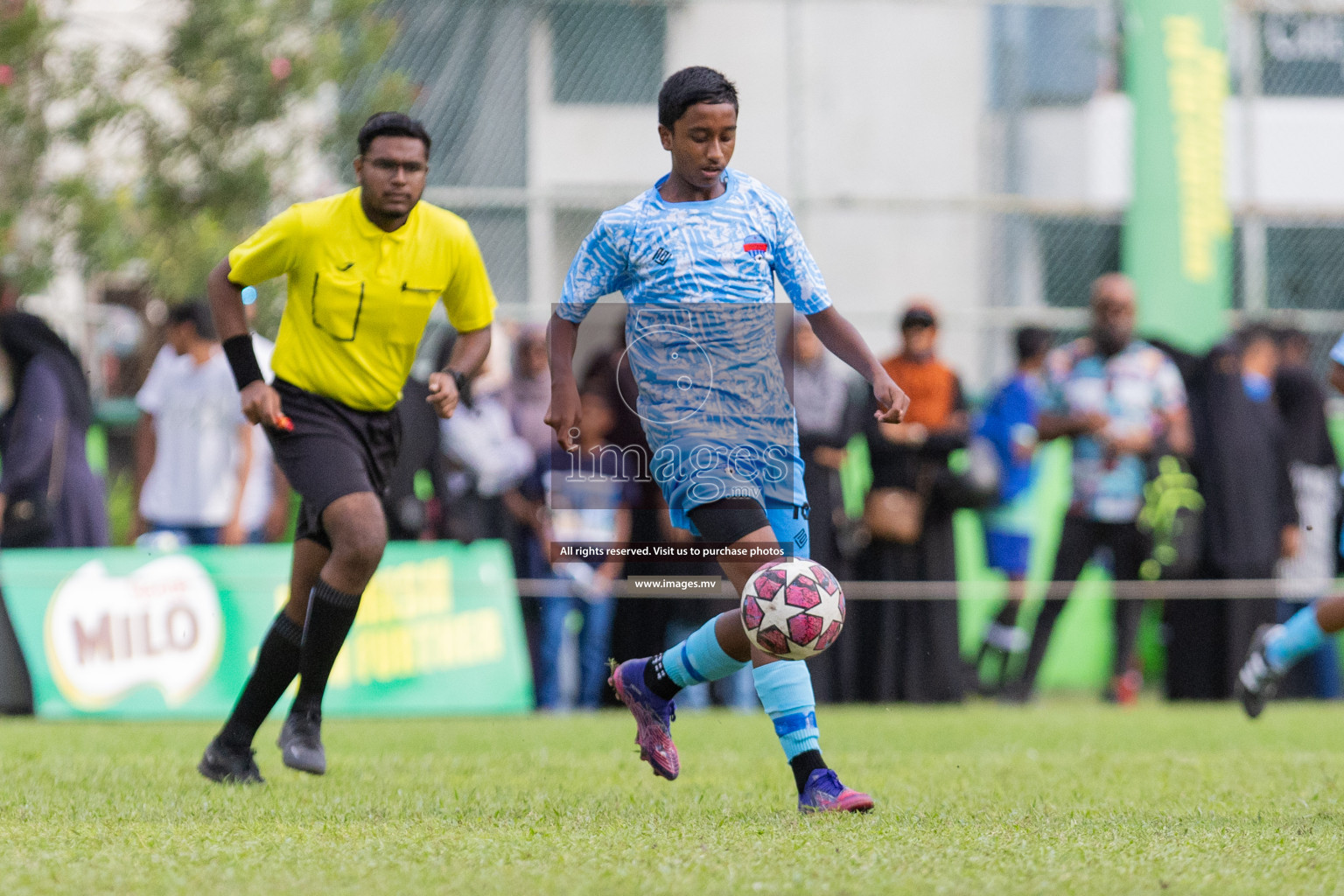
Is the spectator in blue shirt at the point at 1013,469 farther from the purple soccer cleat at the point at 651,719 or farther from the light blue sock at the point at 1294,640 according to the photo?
the purple soccer cleat at the point at 651,719

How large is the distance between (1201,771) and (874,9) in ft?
31.3

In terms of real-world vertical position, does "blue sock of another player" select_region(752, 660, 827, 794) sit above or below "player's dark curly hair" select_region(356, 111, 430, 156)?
below

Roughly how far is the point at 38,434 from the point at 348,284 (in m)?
5.17

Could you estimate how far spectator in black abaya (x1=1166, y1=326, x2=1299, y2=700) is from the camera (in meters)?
12.4

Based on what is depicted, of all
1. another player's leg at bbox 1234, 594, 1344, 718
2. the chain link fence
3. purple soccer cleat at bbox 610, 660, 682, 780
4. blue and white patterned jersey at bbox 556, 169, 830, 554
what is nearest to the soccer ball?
blue and white patterned jersey at bbox 556, 169, 830, 554

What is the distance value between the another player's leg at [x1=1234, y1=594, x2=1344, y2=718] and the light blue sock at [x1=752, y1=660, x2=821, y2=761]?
10.2ft

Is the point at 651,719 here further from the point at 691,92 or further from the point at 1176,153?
the point at 1176,153

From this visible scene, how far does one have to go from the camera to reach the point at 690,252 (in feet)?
17.8

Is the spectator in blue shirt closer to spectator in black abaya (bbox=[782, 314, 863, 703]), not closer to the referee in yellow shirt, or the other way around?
spectator in black abaya (bbox=[782, 314, 863, 703])

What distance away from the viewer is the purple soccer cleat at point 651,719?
573 cm

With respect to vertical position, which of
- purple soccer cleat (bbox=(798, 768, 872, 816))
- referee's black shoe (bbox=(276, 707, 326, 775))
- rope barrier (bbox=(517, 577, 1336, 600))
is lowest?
purple soccer cleat (bbox=(798, 768, 872, 816))

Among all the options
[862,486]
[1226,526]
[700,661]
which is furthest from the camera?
[862,486]

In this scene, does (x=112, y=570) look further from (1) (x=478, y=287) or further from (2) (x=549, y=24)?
(2) (x=549, y=24)

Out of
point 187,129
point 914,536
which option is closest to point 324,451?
point 914,536
